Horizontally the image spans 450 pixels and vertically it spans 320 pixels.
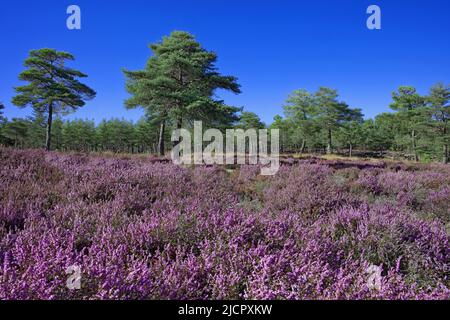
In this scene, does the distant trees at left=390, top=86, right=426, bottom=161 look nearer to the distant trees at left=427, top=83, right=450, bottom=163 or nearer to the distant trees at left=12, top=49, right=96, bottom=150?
the distant trees at left=427, top=83, right=450, bottom=163

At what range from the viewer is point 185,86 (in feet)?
59.7

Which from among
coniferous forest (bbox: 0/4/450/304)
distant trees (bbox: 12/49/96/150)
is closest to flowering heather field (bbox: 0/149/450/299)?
coniferous forest (bbox: 0/4/450/304)

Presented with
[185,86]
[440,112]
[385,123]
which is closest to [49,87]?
[185,86]

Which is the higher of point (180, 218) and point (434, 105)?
point (434, 105)

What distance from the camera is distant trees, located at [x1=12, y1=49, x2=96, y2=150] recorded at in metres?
27.3

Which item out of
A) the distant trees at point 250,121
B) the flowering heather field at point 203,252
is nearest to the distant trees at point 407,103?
the distant trees at point 250,121

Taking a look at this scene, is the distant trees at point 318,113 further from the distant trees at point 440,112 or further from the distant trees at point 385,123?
the distant trees at point 440,112

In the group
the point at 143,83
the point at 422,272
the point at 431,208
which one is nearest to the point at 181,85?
the point at 143,83

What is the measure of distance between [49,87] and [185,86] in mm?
18305

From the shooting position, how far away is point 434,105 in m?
35.6

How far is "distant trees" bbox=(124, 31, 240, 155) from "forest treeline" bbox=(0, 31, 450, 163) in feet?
0.19

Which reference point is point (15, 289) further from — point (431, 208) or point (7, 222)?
point (431, 208)

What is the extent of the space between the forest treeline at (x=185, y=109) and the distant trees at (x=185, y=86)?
6cm
